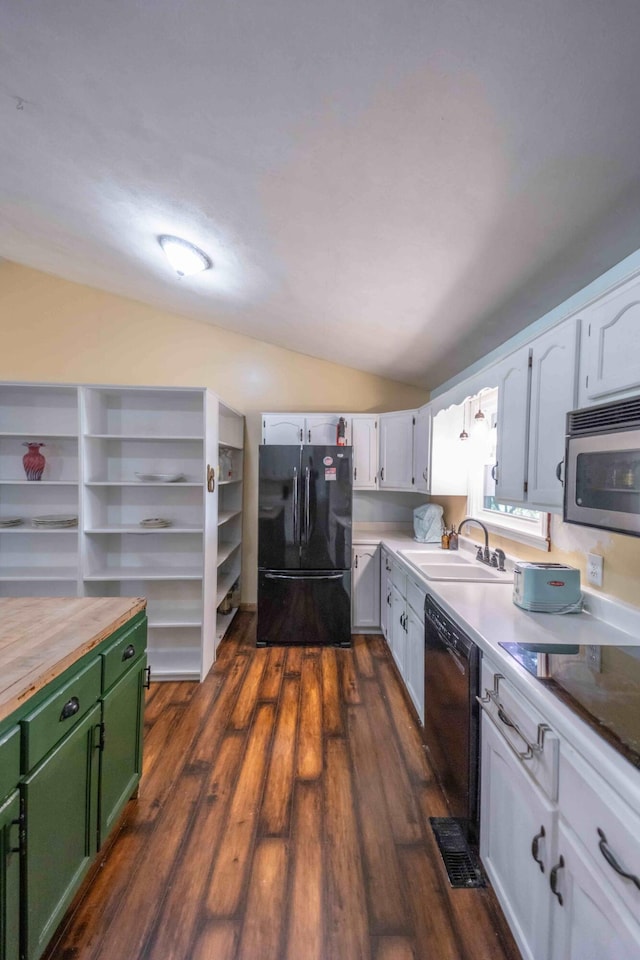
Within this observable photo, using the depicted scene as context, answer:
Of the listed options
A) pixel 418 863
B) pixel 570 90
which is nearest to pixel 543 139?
pixel 570 90

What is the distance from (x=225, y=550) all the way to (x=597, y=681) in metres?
2.92

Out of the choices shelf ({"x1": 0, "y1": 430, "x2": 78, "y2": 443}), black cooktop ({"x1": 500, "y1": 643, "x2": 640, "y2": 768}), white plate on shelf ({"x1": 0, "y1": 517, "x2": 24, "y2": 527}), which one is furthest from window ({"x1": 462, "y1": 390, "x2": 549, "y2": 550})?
white plate on shelf ({"x1": 0, "y1": 517, "x2": 24, "y2": 527})

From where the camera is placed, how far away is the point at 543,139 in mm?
1151

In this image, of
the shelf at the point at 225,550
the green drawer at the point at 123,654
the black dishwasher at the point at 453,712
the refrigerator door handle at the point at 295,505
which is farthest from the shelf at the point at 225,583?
the black dishwasher at the point at 453,712

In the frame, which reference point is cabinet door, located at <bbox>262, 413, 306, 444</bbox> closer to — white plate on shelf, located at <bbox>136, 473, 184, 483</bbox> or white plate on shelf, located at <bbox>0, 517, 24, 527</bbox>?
white plate on shelf, located at <bbox>136, 473, 184, 483</bbox>

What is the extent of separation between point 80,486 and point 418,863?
273cm

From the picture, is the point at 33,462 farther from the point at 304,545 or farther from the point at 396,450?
the point at 396,450

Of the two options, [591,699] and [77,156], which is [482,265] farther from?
[77,156]

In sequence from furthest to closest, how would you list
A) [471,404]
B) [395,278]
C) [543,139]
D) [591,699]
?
[471,404]
[395,278]
[543,139]
[591,699]

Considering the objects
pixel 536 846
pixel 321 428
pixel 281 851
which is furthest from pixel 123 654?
pixel 321 428

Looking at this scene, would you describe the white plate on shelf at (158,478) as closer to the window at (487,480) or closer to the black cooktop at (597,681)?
the window at (487,480)

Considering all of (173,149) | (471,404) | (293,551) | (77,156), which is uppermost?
(77,156)

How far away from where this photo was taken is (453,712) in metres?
1.59

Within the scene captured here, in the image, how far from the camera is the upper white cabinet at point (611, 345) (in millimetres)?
1093
